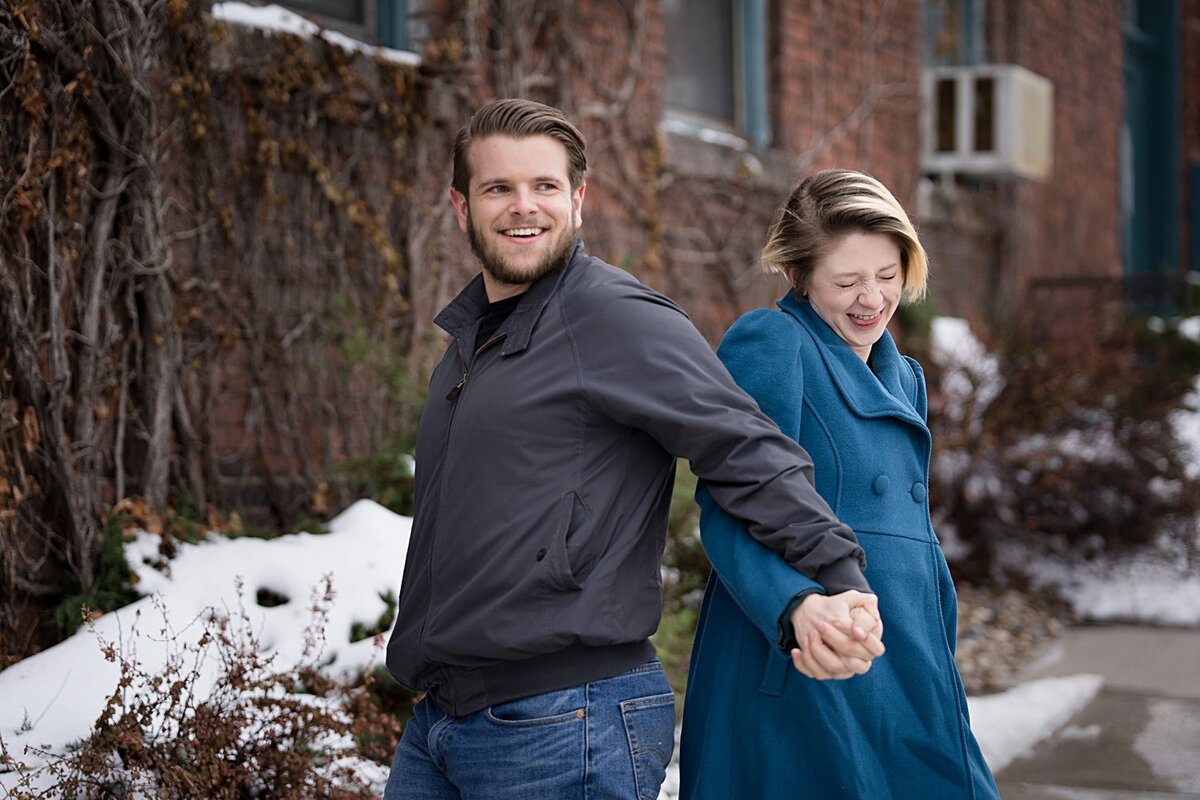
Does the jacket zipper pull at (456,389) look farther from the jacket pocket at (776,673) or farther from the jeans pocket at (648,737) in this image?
the jacket pocket at (776,673)

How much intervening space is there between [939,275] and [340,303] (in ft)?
19.7

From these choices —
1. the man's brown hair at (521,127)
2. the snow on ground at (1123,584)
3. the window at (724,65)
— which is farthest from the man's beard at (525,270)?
the snow on ground at (1123,584)

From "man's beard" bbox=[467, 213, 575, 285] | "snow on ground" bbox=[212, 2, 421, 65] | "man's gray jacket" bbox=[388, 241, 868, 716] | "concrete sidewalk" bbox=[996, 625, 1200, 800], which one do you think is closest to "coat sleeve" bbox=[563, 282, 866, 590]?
"man's gray jacket" bbox=[388, 241, 868, 716]

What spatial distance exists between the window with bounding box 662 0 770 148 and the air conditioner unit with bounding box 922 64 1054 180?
2.44 metres

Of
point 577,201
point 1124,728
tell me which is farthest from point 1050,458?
point 577,201

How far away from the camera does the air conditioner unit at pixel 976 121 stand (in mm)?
10070

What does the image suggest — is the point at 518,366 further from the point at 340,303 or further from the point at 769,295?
the point at 769,295

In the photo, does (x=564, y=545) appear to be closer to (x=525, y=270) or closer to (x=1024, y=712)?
(x=525, y=270)

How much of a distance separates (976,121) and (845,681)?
8.30 metres

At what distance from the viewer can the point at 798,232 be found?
2547 mm

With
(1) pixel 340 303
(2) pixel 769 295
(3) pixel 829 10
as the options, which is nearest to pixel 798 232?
(1) pixel 340 303

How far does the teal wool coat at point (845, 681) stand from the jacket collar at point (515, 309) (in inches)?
14.7

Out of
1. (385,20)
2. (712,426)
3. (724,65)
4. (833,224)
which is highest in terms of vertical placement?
(724,65)

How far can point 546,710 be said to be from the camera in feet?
7.14
